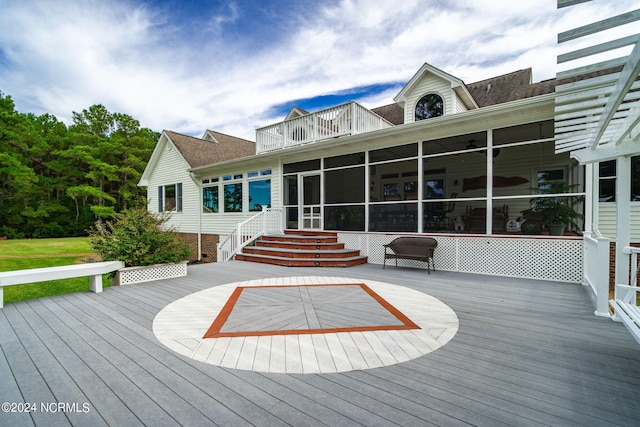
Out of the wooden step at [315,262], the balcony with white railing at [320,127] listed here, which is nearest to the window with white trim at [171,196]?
the balcony with white railing at [320,127]

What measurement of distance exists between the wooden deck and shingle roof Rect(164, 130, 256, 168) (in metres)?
11.3

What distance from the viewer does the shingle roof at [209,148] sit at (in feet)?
44.8

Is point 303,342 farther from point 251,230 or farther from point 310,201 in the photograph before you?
point 310,201

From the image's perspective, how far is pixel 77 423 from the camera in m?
1.68

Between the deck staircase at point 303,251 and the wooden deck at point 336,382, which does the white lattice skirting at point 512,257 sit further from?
the wooden deck at point 336,382

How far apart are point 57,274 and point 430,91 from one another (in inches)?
396

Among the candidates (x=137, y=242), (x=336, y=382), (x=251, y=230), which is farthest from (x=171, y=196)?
(x=336, y=382)

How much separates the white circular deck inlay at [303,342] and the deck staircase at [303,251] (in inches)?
135

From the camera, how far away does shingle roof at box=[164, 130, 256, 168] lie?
13.6 m

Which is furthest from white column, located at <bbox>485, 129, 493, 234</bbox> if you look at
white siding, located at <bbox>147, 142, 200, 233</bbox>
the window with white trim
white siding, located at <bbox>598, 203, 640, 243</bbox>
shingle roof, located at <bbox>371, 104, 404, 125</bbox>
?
the window with white trim

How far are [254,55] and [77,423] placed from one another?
12480 mm

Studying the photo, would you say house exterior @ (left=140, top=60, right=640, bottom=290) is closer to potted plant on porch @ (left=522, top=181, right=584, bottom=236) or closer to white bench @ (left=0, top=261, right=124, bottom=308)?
potted plant on porch @ (left=522, top=181, right=584, bottom=236)

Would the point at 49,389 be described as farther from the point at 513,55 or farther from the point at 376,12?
the point at 513,55

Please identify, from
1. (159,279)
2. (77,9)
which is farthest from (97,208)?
(159,279)
